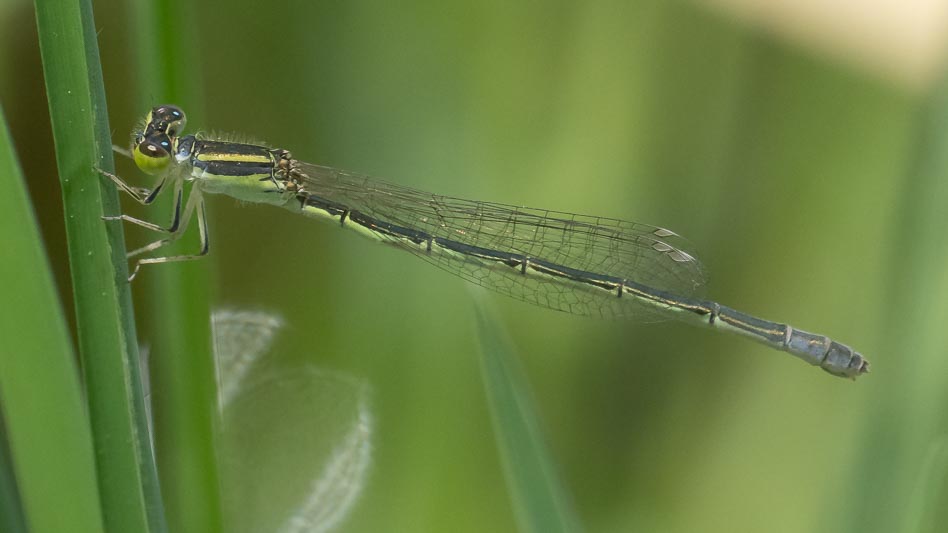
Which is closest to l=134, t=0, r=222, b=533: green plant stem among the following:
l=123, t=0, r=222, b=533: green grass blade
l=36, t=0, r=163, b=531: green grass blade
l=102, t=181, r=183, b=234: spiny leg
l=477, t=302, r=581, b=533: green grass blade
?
l=123, t=0, r=222, b=533: green grass blade

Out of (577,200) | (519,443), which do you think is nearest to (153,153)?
(519,443)

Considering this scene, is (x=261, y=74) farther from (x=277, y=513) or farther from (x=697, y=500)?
(x=697, y=500)

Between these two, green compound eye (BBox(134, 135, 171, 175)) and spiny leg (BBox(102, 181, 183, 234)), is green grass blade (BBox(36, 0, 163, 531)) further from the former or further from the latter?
green compound eye (BBox(134, 135, 171, 175))

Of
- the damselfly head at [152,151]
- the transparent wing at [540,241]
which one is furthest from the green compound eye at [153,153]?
the transparent wing at [540,241]

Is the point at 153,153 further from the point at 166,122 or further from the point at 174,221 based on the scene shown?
the point at 174,221

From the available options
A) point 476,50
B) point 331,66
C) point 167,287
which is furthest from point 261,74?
point 167,287

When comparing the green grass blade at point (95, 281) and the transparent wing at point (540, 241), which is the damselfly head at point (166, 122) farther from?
the green grass blade at point (95, 281)
